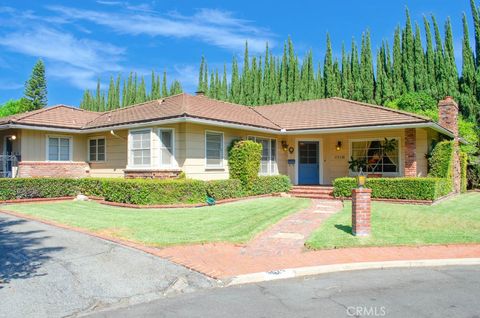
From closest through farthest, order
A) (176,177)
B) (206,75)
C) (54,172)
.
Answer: (176,177) < (54,172) < (206,75)

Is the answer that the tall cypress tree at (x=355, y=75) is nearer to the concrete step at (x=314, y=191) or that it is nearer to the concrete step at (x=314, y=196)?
the concrete step at (x=314, y=191)

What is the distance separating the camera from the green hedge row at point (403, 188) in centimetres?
1452

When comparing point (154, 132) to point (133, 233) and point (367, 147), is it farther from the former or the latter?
point (367, 147)

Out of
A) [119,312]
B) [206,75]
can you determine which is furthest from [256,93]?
[119,312]

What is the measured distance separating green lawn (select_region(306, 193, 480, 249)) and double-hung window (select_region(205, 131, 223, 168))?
6054 millimetres

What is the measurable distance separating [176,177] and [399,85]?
28.2 meters

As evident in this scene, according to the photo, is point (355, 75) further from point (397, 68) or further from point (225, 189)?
point (225, 189)

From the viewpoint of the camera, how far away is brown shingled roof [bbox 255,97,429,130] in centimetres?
1692

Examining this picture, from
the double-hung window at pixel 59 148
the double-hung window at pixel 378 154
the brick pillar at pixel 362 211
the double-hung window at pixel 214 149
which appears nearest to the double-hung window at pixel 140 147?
the double-hung window at pixel 214 149

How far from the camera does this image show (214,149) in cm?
1681

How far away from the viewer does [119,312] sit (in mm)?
4777

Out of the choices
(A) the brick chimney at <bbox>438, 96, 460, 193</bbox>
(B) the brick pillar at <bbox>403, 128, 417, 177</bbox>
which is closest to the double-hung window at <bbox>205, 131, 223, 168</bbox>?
(B) the brick pillar at <bbox>403, 128, 417, 177</bbox>

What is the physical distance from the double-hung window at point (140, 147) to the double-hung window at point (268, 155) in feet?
17.9

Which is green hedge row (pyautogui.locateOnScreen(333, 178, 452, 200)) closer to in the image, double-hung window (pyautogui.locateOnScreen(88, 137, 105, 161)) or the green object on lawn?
the green object on lawn
